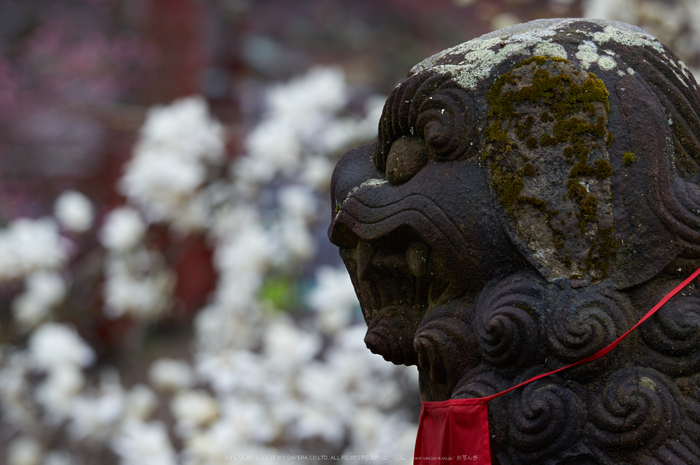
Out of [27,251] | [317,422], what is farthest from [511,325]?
[27,251]

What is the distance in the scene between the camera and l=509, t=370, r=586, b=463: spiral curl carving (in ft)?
3.50

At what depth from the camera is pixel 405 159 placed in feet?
4.19

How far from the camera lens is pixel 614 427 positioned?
1049 mm

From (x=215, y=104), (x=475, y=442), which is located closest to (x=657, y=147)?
(x=475, y=442)

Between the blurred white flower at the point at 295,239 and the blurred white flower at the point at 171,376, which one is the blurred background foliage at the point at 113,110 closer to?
the blurred white flower at the point at 171,376

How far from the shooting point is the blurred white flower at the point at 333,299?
2.36 metres

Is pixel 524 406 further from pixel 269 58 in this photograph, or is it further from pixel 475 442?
pixel 269 58

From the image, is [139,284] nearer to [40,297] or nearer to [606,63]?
[40,297]

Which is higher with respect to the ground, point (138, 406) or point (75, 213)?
point (75, 213)

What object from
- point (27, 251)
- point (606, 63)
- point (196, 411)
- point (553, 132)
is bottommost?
point (196, 411)

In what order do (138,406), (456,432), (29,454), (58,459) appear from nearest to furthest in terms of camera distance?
(456,432)
(138,406)
(29,454)
(58,459)

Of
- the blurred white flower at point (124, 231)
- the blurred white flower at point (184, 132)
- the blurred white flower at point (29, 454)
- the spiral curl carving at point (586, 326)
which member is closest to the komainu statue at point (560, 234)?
the spiral curl carving at point (586, 326)

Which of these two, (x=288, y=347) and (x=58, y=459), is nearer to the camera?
(x=288, y=347)

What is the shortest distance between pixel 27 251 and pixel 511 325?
7.82 feet
